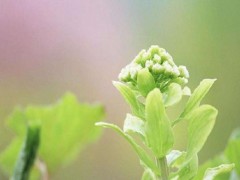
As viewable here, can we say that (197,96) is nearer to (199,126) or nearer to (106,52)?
(199,126)

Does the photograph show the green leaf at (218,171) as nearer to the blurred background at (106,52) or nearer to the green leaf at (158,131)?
the green leaf at (158,131)

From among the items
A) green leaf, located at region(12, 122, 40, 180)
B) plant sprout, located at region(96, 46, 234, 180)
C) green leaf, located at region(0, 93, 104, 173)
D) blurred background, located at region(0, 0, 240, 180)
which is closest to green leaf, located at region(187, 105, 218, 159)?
plant sprout, located at region(96, 46, 234, 180)

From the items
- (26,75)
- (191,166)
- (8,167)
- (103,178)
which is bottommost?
(191,166)

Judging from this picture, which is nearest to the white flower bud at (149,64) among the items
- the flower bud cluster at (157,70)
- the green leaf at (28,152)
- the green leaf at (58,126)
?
the flower bud cluster at (157,70)

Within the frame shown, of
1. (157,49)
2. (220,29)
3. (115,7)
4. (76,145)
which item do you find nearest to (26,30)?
(115,7)

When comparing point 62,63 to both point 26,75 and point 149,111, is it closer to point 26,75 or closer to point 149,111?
point 26,75

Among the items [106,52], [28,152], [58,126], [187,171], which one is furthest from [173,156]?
[106,52]
